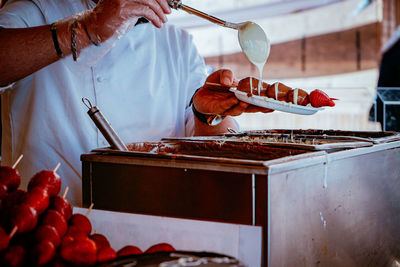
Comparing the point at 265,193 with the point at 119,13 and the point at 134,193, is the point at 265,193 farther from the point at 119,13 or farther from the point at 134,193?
the point at 119,13

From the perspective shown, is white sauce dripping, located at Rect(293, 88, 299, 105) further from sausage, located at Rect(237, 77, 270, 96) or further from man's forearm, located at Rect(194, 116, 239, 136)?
man's forearm, located at Rect(194, 116, 239, 136)

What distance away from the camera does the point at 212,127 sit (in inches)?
81.5

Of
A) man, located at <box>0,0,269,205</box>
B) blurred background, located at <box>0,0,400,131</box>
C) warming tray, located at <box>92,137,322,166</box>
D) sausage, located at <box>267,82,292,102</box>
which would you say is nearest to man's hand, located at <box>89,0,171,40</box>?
man, located at <box>0,0,269,205</box>

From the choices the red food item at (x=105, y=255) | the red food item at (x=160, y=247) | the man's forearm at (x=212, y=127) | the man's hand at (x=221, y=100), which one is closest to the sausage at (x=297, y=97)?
the man's hand at (x=221, y=100)

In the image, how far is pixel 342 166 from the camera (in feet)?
4.24

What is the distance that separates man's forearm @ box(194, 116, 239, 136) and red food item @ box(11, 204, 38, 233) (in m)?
1.25

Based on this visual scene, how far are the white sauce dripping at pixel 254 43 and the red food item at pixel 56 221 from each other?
3.72 ft

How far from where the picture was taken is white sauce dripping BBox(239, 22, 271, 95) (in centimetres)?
175

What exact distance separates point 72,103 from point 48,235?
1123 mm

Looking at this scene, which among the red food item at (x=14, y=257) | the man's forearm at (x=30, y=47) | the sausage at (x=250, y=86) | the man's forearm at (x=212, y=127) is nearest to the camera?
the red food item at (x=14, y=257)

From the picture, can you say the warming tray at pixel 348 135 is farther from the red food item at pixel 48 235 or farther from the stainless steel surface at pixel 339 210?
the red food item at pixel 48 235

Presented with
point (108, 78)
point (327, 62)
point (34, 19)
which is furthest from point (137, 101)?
point (327, 62)

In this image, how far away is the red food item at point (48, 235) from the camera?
0.78 meters

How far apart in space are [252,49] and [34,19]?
3.02 ft
